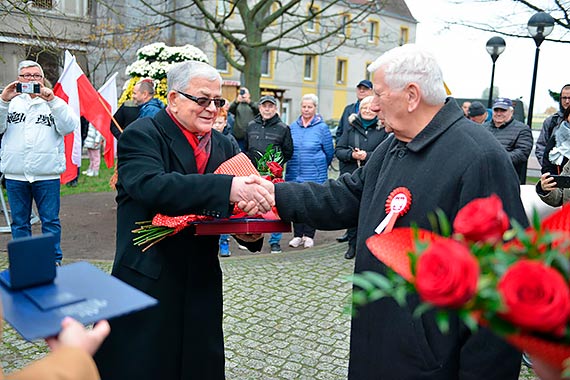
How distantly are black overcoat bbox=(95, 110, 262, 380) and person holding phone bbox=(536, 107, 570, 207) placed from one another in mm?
2802

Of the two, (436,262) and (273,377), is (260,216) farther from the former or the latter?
(436,262)

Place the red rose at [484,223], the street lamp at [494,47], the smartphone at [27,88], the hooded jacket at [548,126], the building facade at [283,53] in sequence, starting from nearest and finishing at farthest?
the red rose at [484,223] → the smartphone at [27,88] → the hooded jacket at [548,126] → the street lamp at [494,47] → the building facade at [283,53]

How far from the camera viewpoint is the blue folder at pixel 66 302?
1406mm

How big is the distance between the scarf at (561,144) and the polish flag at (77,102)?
22.0 ft

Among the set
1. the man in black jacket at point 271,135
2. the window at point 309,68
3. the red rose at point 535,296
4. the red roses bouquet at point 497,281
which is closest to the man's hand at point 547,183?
the red roses bouquet at point 497,281

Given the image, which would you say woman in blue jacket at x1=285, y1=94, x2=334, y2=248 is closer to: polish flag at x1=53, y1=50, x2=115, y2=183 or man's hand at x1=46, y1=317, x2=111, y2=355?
polish flag at x1=53, y1=50, x2=115, y2=183

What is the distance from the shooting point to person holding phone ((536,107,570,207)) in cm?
430

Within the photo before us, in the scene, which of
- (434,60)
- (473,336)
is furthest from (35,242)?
(434,60)

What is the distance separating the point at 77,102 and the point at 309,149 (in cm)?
387

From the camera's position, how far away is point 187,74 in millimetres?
2908

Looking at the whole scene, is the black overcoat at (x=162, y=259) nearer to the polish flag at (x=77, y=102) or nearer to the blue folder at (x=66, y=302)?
the blue folder at (x=66, y=302)

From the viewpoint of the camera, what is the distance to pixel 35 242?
1535 mm

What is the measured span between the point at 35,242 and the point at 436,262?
1.09 meters

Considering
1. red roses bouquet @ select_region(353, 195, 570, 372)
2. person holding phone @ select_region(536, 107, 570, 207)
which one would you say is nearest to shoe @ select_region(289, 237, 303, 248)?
person holding phone @ select_region(536, 107, 570, 207)
